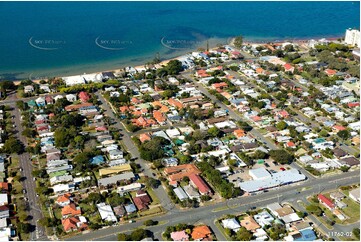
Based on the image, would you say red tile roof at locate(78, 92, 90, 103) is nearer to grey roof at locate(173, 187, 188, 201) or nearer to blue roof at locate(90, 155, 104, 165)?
blue roof at locate(90, 155, 104, 165)

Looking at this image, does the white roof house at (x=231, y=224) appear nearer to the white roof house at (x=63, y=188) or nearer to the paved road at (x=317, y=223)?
the paved road at (x=317, y=223)

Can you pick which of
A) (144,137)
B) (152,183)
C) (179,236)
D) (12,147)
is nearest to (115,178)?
(152,183)

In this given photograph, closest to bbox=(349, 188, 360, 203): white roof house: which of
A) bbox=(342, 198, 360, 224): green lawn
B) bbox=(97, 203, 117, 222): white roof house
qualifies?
bbox=(342, 198, 360, 224): green lawn

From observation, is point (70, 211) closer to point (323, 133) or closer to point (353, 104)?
point (323, 133)

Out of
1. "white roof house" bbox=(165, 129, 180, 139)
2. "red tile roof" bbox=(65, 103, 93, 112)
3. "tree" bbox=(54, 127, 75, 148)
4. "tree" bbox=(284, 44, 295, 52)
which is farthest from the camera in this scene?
"tree" bbox=(284, 44, 295, 52)

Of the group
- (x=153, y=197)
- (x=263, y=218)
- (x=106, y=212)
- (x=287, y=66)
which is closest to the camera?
(x=263, y=218)

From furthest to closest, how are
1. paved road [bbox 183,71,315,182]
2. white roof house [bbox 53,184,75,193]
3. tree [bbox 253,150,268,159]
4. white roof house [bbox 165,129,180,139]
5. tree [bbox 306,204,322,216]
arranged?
white roof house [bbox 165,129,180,139], tree [bbox 253,150,268,159], paved road [bbox 183,71,315,182], white roof house [bbox 53,184,75,193], tree [bbox 306,204,322,216]

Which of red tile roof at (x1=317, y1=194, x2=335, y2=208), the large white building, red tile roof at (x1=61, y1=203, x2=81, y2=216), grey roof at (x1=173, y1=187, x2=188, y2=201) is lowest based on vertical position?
red tile roof at (x1=317, y1=194, x2=335, y2=208)

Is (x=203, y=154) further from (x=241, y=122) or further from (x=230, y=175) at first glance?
(x=241, y=122)
